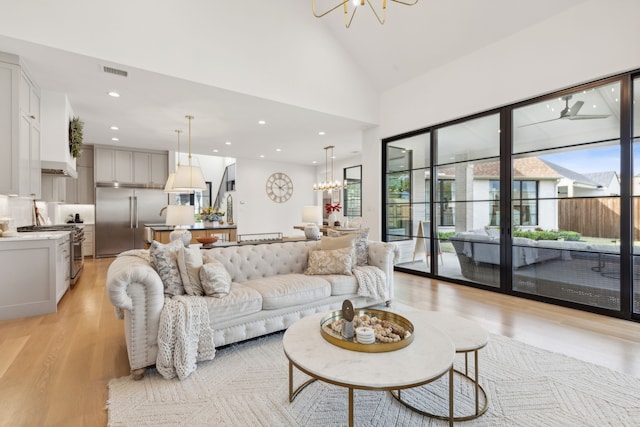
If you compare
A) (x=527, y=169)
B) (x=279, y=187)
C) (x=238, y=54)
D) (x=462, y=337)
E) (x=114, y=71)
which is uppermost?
(x=238, y=54)

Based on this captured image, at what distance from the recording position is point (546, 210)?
3842 mm

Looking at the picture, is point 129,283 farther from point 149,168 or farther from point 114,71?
point 149,168

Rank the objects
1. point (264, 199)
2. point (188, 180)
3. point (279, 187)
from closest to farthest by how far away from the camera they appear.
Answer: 1. point (188, 180)
2. point (264, 199)
3. point (279, 187)

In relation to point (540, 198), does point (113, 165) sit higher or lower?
higher

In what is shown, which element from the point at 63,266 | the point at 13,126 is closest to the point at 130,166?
the point at 63,266

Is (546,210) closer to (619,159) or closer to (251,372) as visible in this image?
(619,159)

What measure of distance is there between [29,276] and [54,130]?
2.26 meters

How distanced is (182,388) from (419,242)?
434 cm

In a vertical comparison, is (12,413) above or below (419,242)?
below

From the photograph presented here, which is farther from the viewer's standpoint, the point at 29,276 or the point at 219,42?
the point at 219,42

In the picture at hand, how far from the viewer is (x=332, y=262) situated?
336cm

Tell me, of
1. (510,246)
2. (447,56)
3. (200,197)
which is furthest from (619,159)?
(200,197)

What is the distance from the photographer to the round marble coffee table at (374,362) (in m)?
1.33

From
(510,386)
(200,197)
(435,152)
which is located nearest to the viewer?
(510,386)
